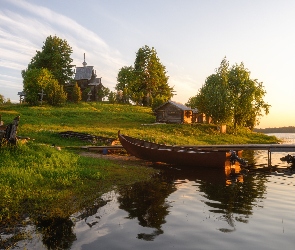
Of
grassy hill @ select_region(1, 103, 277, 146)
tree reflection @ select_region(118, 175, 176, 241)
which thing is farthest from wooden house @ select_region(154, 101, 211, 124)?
tree reflection @ select_region(118, 175, 176, 241)

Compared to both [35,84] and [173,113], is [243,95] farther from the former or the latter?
[35,84]

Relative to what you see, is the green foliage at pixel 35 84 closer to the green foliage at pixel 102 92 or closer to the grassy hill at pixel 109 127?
the grassy hill at pixel 109 127

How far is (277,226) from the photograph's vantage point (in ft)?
33.8

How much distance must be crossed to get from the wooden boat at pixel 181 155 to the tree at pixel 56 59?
6014 centimetres

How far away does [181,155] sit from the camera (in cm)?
2428

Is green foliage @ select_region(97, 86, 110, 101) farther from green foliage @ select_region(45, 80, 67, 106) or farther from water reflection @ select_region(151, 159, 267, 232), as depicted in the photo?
water reflection @ select_region(151, 159, 267, 232)

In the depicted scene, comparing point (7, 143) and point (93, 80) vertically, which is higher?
point (93, 80)

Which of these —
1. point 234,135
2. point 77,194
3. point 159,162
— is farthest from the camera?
point 234,135

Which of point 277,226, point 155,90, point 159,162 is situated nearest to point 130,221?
point 277,226

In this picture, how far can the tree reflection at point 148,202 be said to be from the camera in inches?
404

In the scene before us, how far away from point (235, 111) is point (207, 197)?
158 ft

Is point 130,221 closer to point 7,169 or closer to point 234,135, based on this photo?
point 7,169

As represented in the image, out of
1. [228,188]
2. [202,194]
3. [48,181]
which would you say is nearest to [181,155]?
[228,188]

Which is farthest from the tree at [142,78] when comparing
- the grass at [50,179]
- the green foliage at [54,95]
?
the grass at [50,179]
